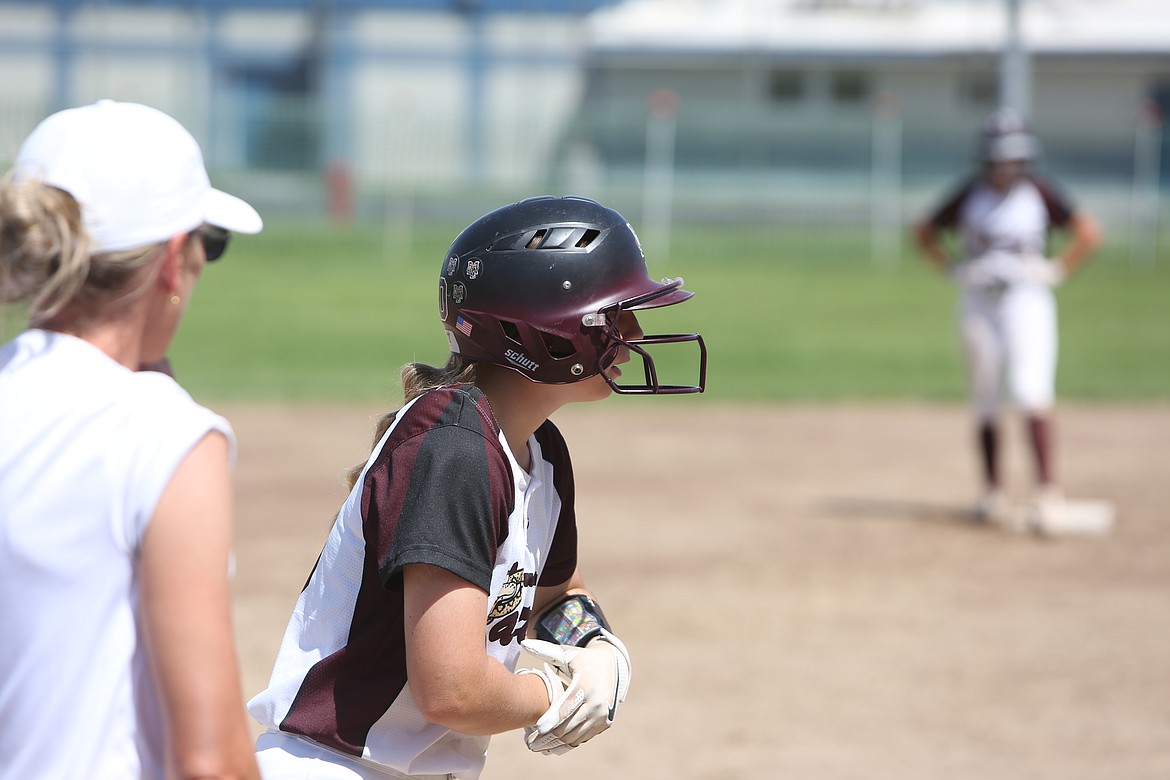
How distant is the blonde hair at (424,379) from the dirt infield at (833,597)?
2.23m

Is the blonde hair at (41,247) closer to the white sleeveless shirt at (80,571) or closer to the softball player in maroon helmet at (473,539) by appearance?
the white sleeveless shirt at (80,571)

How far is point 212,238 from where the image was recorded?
225 cm

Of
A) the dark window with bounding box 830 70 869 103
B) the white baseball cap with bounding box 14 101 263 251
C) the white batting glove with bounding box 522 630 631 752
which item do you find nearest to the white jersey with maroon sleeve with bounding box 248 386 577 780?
the white batting glove with bounding box 522 630 631 752

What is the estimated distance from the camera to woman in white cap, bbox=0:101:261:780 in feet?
5.91

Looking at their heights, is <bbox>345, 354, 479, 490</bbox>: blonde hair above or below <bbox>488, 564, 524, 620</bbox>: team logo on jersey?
above

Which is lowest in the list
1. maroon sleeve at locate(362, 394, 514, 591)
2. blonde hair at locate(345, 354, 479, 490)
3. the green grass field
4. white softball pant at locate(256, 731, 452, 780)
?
the green grass field

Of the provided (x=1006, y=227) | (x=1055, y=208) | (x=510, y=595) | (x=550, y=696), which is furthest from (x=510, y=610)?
(x=1055, y=208)

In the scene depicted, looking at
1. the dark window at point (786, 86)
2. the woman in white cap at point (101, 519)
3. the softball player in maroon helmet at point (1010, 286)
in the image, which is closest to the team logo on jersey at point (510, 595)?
the woman in white cap at point (101, 519)

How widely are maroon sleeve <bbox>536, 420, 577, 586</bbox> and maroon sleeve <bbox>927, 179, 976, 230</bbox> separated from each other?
7.19 metres

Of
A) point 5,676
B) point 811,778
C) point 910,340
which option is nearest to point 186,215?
point 5,676

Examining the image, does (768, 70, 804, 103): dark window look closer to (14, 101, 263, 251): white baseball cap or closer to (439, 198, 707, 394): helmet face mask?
(439, 198, 707, 394): helmet face mask

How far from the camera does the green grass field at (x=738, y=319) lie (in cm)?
1448

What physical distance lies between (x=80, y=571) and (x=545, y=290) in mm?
1062

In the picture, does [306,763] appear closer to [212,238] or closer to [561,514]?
[561,514]
